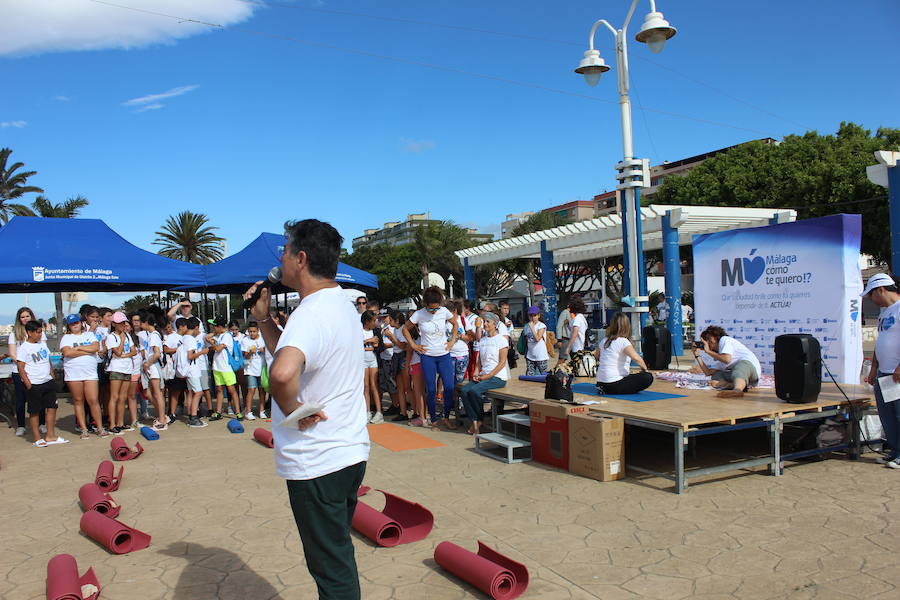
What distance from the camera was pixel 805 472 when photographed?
235 inches

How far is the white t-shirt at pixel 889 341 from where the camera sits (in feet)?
18.9

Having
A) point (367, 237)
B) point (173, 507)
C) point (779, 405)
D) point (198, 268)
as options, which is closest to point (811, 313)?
point (779, 405)

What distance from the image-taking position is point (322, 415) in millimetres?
→ 2484

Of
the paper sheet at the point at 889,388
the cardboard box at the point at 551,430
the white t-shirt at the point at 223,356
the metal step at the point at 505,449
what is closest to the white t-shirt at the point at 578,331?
the metal step at the point at 505,449

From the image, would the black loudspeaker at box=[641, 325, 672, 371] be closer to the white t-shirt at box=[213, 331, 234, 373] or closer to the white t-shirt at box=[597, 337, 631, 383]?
the white t-shirt at box=[597, 337, 631, 383]

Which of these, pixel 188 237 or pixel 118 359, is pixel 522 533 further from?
pixel 188 237

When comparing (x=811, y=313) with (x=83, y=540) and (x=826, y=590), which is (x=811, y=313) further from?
(x=83, y=540)

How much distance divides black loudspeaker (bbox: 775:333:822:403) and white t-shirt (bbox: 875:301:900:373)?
50cm

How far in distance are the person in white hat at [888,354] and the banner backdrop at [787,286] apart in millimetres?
1935

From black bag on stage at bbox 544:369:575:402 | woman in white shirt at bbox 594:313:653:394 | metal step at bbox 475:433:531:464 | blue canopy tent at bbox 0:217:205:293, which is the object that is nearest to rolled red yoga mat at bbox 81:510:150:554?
metal step at bbox 475:433:531:464

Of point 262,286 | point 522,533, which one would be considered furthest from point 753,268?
point 262,286

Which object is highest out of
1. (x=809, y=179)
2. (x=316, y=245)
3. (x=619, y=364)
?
(x=809, y=179)

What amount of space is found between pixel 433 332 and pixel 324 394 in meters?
6.06

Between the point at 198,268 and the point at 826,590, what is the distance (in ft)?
36.1
